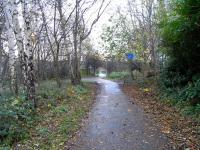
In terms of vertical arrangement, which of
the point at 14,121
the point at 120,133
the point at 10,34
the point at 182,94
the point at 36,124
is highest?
the point at 10,34

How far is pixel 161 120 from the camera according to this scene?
1253 cm

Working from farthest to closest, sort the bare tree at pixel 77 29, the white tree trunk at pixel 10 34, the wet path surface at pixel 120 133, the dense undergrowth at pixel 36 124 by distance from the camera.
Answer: the bare tree at pixel 77 29 → the white tree trunk at pixel 10 34 → the dense undergrowth at pixel 36 124 → the wet path surface at pixel 120 133

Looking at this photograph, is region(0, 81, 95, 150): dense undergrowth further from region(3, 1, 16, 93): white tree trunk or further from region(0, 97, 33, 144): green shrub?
region(3, 1, 16, 93): white tree trunk

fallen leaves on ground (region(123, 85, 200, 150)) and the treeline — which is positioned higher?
the treeline

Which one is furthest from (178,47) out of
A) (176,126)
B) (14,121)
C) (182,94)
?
(14,121)

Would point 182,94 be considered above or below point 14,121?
above

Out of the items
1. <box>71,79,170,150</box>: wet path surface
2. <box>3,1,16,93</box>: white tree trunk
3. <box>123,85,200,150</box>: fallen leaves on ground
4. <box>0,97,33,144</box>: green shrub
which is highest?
<box>3,1,16,93</box>: white tree trunk

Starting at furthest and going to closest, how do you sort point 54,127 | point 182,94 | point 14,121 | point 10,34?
point 10,34, point 182,94, point 54,127, point 14,121

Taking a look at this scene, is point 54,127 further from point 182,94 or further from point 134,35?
point 134,35

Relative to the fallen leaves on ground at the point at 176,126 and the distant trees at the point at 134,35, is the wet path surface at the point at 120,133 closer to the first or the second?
the fallen leaves on ground at the point at 176,126

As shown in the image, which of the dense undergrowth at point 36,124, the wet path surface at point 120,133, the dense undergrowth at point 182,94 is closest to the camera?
the wet path surface at point 120,133

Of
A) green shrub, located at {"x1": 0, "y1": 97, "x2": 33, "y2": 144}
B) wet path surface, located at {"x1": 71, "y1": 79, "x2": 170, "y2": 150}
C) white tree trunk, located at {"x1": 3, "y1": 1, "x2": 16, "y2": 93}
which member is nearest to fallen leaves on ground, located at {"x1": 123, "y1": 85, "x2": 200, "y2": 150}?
wet path surface, located at {"x1": 71, "y1": 79, "x2": 170, "y2": 150}

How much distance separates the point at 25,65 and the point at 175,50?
8.04 metres

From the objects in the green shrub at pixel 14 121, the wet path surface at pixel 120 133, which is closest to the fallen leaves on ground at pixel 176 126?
the wet path surface at pixel 120 133
